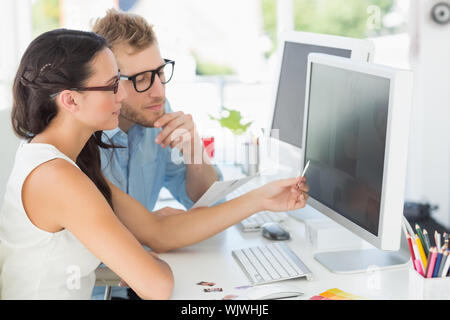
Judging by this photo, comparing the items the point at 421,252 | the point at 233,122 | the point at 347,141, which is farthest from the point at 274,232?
the point at 233,122

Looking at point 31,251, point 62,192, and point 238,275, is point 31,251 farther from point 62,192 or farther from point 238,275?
point 238,275

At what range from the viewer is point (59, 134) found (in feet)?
4.41

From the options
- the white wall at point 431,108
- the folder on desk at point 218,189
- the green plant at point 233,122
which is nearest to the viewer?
the folder on desk at point 218,189

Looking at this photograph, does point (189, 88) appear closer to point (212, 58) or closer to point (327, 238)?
point (212, 58)

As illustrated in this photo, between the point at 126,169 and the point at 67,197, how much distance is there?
75cm

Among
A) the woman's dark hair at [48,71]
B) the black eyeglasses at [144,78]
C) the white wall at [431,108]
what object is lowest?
the white wall at [431,108]

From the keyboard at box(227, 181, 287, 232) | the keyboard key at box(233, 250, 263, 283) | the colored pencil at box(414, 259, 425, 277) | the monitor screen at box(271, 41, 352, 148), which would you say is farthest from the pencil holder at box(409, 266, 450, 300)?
the monitor screen at box(271, 41, 352, 148)

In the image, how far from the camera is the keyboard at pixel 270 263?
137cm

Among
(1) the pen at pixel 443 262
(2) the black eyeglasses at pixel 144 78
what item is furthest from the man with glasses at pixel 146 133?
(1) the pen at pixel 443 262

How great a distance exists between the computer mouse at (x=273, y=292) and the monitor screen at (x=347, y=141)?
0.71 feet

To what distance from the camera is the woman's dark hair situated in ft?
4.20

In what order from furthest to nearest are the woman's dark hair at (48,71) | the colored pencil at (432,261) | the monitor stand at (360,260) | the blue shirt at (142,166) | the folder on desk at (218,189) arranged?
the blue shirt at (142,166) → the folder on desk at (218,189) → the monitor stand at (360,260) → the woman's dark hair at (48,71) → the colored pencil at (432,261)

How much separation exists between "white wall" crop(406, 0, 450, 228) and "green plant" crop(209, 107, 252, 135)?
1.87 meters

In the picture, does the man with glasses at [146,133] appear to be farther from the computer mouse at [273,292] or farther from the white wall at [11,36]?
the white wall at [11,36]
